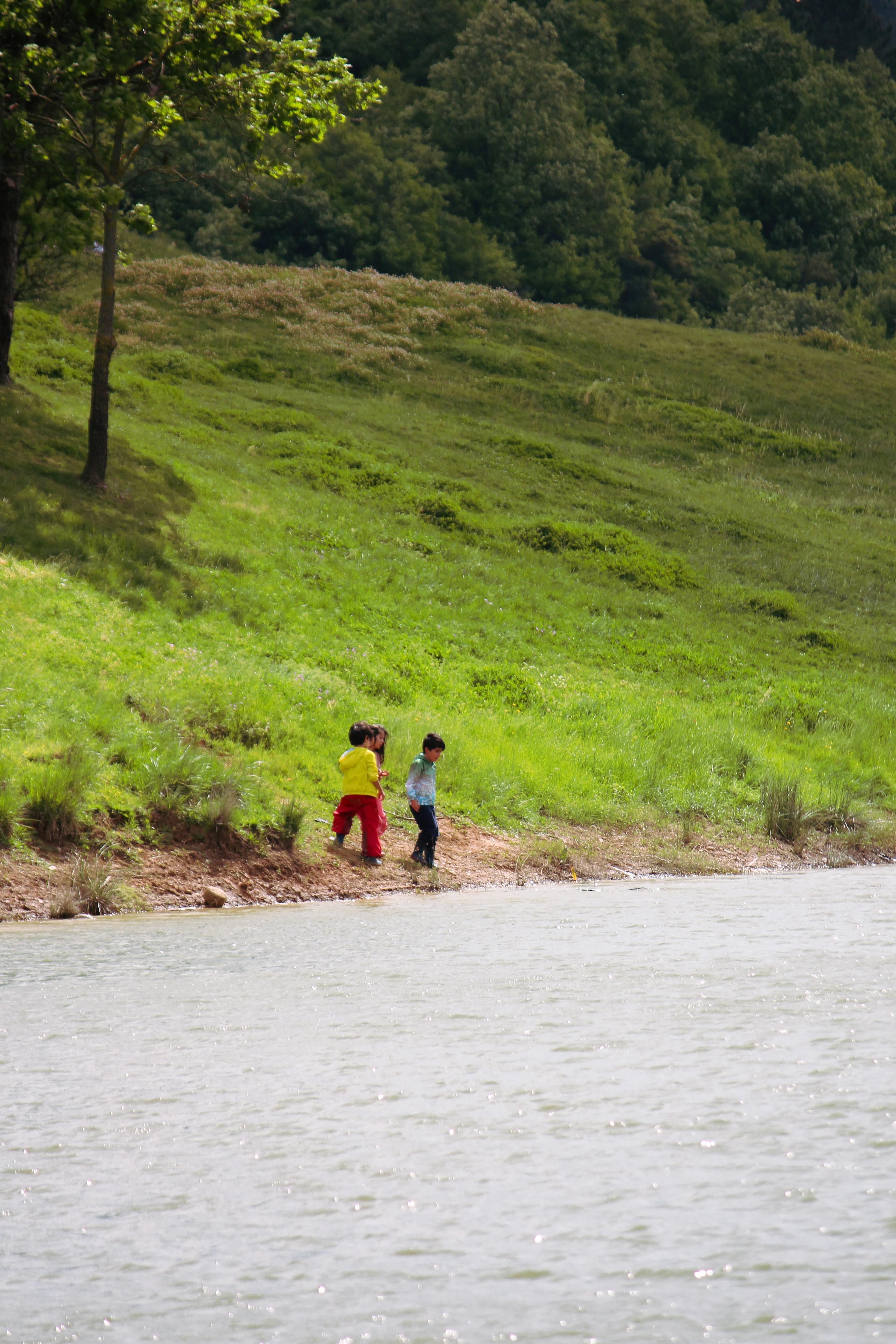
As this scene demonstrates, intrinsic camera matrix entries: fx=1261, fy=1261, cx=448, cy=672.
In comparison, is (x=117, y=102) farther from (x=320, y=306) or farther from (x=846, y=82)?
(x=846, y=82)

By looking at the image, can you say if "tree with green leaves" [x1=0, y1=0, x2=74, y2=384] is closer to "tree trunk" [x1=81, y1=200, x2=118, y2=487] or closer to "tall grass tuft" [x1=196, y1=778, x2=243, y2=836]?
"tree trunk" [x1=81, y1=200, x2=118, y2=487]

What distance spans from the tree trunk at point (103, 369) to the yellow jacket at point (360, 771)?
10735 mm

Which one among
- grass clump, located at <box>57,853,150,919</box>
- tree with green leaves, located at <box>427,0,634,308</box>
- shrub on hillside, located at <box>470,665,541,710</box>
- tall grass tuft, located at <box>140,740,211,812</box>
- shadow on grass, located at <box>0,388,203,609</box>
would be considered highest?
tree with green leaves, located at <box>427,0,634,308</box>

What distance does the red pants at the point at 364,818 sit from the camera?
11.9 meters

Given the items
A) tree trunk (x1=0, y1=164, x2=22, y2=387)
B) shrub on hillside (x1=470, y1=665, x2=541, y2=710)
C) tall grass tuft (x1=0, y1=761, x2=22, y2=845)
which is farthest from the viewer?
tree trunk (x1=0, y1=164, x2=22, y2=387)

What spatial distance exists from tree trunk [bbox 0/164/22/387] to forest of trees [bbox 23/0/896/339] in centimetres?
4545

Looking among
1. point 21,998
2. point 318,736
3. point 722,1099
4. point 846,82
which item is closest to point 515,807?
point 318,736

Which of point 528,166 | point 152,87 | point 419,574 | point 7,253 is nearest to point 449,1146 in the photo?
point 152,87

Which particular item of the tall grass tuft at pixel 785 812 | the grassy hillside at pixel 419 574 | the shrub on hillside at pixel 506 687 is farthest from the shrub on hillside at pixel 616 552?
the tall grass tuft at pixel 785 812

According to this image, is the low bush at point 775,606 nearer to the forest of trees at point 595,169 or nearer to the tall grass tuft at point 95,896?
the tall grass tuft at point 95,896

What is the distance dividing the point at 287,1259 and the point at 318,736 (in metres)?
11.7

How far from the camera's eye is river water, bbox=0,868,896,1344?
293cm

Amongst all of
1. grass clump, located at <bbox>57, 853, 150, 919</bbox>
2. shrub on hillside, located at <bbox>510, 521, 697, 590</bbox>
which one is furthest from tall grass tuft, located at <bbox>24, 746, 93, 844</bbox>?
shrub on hillside, located at <bbox>510, 521, 697, 590</bbox>

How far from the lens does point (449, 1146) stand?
13.5 feet
